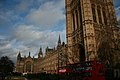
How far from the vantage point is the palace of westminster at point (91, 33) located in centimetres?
3104

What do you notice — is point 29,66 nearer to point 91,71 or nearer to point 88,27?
point 88,27

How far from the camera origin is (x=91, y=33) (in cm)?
3494

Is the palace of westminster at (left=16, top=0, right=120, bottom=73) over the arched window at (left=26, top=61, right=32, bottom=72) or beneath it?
over

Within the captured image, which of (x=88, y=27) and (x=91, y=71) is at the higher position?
(x=88, y=27)

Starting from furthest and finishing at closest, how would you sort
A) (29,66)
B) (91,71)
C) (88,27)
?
(29,66) → (88,27) → (91,71)

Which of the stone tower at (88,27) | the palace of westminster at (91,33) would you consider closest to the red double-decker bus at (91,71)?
the palace of westminster at (91,33)

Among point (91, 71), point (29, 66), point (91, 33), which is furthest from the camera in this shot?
point (29, 66)

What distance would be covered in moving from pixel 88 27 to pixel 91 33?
1763mm

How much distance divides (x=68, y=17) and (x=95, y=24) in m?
11.7

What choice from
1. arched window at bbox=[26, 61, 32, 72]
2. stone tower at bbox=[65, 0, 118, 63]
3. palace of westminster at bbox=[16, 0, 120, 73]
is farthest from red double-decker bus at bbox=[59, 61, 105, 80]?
arched window at bbox=[26, 61, 32, 72]

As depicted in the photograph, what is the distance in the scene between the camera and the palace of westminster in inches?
1222

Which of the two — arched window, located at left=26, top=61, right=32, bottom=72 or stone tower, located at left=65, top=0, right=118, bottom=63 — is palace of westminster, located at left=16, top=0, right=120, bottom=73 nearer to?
stone tower, located at left=65, top=0, right=118, bottom=63

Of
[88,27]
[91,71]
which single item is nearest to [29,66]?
[88,27]

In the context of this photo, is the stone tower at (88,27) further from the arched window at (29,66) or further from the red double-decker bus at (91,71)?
the arched window at (29,66)
